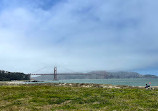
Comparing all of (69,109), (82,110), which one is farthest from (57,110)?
(82,110)

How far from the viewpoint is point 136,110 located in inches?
656

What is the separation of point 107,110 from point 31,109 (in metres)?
7.85

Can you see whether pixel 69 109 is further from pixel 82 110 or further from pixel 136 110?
pixel 136 110

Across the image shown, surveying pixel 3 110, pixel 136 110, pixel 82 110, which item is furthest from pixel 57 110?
pixel 136 110

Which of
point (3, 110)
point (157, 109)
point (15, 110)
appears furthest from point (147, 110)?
point (3, 110)

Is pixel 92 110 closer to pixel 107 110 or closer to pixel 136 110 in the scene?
pixel 107 110

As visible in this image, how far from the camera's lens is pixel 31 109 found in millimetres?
17781

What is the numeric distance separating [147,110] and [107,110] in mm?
3979

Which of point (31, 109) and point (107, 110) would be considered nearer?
point (107, 110)

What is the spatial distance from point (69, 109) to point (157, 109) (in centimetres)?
886

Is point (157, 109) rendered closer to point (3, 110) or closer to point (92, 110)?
point (92, 110)

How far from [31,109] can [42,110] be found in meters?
1.37

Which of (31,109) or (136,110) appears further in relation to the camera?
(31,109)

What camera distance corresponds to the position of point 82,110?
653 inches
